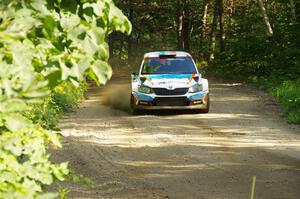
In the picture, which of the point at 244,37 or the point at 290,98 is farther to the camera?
the point at 244,37

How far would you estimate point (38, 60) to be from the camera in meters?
2.80

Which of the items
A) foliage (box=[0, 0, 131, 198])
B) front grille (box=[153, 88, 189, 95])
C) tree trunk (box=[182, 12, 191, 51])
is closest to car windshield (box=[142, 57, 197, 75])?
front grille (box=[153, 88, 189, 95])

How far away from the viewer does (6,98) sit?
6.89 ft

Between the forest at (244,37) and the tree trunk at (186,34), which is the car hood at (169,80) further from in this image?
the tree trunk at (186,34)

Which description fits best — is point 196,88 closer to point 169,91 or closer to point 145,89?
point 169,91

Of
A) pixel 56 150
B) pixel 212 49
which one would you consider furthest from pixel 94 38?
pixel 212 49

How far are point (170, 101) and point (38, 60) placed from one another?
40.3 ft

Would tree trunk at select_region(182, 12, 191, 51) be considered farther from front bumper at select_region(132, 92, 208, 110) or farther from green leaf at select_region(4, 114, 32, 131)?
green leaf at select_region(4, 114, 32, 131)

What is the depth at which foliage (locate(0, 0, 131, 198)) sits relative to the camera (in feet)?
7.15

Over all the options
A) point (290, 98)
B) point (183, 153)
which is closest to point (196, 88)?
point (290, 98)

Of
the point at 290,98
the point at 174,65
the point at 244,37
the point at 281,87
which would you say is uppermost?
the point at 174,65

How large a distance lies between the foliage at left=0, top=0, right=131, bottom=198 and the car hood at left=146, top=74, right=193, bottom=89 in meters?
11.7

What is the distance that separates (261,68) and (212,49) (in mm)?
9024

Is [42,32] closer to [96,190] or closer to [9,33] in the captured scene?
[9,33]
